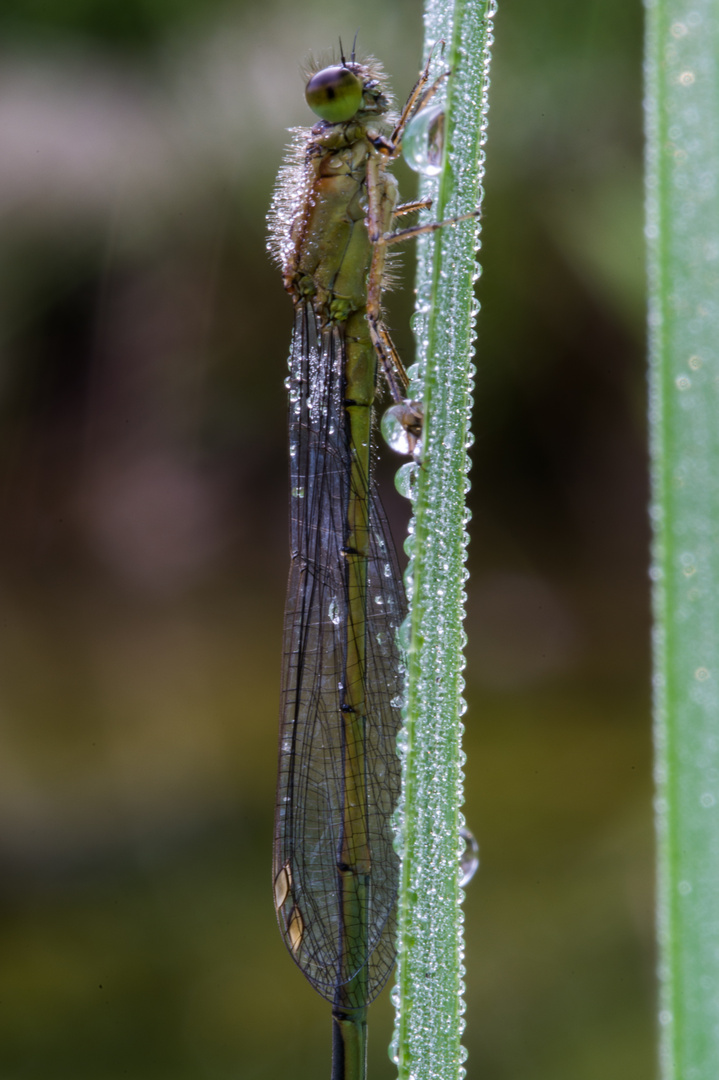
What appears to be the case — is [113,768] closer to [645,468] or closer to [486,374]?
[486,374]

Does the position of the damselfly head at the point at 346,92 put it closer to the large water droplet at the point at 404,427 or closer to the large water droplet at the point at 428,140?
the large water droplet at the point at 428,140

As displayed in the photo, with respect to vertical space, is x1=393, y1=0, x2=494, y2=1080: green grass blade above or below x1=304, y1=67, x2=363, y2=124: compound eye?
below

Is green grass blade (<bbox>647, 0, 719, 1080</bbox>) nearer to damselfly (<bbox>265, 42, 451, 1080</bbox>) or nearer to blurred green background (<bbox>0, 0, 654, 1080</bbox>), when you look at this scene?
damselfly (<bbox>265, 42, 451, 1080</bbox>)

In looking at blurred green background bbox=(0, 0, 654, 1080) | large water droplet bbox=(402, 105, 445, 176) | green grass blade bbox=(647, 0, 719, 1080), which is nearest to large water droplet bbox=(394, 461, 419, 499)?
large water droplet bbox=(402, 105, 445, 176)

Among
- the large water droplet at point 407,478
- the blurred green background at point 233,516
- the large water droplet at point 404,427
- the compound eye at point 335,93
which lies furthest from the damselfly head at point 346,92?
the blurred green background at point 233,516

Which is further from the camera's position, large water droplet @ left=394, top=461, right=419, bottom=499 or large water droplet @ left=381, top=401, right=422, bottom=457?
large water droplet @ left=381, top=401, right=422, bottom=457

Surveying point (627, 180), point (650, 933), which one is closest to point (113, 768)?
point (650, 933)

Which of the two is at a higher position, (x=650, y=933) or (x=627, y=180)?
(x=627, y=180)
